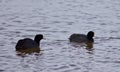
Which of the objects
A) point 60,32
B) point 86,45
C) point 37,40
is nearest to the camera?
point 37,40

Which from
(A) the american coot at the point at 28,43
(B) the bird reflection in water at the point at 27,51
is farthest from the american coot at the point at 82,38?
(B) the bird reflection in water at the point at 27,51

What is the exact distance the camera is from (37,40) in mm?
21734

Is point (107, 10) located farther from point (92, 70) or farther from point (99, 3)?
point (92, 70)

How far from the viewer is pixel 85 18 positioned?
99.6 ft

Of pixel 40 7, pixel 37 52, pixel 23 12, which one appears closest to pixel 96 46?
pixel 37 52

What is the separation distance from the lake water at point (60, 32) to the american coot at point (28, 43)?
0.30 metres

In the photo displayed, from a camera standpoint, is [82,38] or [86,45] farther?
[82,38]

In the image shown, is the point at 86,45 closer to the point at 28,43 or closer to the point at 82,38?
the point at 82,38

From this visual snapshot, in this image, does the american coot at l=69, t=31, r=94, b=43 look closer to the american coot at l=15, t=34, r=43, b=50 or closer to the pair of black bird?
the pair of black bird

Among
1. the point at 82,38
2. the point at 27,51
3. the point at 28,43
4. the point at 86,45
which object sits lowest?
the point at 86,45

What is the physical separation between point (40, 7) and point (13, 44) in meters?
14.2

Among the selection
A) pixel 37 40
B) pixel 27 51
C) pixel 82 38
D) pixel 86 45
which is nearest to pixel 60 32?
pixel 82 38

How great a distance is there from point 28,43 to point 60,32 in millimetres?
4446

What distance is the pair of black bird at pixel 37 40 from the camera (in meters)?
20.6
